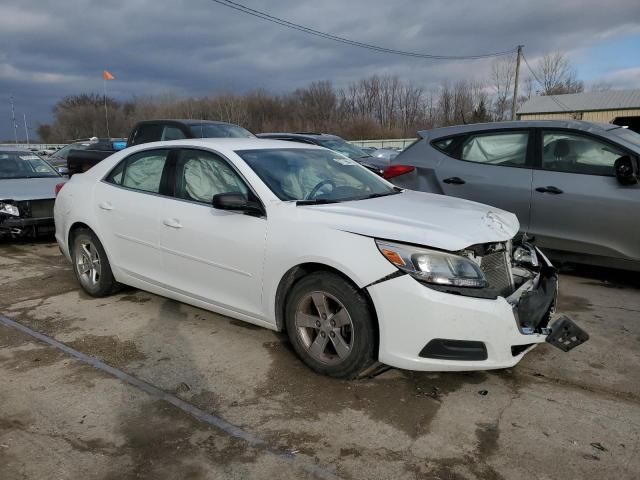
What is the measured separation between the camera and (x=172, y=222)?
13.5ft

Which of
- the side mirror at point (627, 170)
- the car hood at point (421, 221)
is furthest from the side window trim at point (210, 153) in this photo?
the side mirror at point (627, 170)

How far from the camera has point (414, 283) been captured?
116 inches

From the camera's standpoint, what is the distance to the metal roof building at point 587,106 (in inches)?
1940

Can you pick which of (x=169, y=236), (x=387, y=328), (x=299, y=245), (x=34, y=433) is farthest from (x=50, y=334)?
(x=387, y=328)

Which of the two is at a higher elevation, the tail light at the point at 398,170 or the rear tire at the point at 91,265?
the tail light at the point at 398,170

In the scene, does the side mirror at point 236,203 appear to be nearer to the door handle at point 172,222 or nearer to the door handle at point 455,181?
the door handle at point 172,222

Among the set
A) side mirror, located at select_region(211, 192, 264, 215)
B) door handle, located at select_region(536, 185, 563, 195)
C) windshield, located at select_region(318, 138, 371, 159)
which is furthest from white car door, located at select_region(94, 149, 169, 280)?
windshield, located at select_region(318, 138, 371, 159)

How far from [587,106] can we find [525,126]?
53305 millimetres

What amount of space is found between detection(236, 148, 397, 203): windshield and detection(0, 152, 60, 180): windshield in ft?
20.4

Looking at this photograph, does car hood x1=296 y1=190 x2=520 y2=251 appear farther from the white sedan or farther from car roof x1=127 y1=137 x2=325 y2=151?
car roof x1=127 y1=137 x2=325 y2=151

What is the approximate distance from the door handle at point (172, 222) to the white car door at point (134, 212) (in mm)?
98

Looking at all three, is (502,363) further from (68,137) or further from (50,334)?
(68,137)

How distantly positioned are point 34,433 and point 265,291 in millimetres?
1555

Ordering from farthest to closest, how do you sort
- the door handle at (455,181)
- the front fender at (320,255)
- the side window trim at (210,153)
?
the door handle at (455,181), the side window trim at (210,153), the front fender at (320,255)
